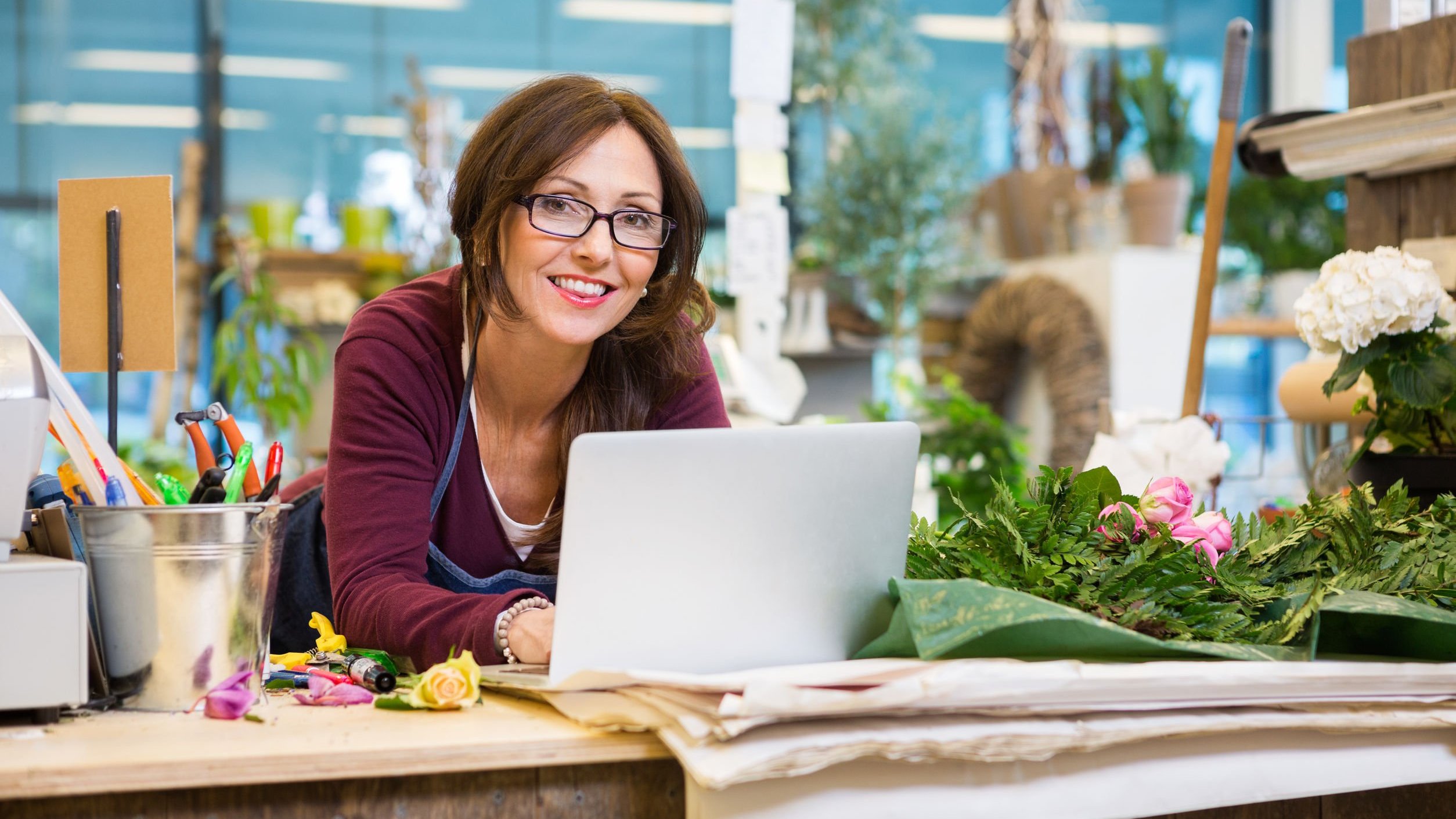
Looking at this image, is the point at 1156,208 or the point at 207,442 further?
the point at 1156,208

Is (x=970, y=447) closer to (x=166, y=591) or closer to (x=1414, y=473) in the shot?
(x=1414, y=473)

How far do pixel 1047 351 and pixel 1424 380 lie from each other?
323cm

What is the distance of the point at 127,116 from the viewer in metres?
5.25

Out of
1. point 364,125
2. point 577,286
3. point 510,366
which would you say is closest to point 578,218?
point 577,286

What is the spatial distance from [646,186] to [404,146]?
443 cm

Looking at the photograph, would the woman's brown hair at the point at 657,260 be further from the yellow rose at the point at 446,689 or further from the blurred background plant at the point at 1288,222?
the blurred background plant at the point at 1288,222

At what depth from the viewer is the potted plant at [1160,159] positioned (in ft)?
15.1

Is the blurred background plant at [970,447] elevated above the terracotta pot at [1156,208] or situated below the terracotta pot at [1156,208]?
below

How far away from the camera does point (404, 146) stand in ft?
17.7

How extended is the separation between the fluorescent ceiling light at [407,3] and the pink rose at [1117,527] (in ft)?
16.8

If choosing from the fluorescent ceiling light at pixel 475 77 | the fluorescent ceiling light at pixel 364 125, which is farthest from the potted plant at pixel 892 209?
the fluorescent ceiling light at pixel 364 125

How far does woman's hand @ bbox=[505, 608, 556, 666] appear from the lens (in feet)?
3.08

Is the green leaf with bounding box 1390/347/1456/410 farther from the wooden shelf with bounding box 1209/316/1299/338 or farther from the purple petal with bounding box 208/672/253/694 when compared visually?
the wooden shelf with bounding box 1209/316/1299/338

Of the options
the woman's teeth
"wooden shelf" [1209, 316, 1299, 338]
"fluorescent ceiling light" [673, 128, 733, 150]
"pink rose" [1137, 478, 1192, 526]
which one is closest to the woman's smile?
the woman's teeth
